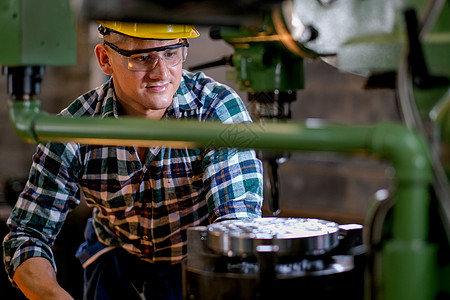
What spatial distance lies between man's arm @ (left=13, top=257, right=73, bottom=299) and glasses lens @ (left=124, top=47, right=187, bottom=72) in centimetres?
56

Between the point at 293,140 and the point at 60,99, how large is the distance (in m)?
4.19

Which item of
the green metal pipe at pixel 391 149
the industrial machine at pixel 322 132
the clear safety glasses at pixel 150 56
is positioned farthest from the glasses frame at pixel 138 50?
the green metal pipe at pixel 391 149

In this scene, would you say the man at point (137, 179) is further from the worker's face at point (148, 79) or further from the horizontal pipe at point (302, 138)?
the horizontal pipe at point (302, 138)

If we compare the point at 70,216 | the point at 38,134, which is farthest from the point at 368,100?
the point at 38,134

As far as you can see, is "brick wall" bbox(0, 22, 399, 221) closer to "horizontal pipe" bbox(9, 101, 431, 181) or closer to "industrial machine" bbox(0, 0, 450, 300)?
"industrial machine" bbox(0, 0, 450, 300)

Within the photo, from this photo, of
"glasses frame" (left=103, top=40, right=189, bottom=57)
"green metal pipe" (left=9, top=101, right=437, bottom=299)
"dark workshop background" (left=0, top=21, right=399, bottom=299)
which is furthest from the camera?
"dark workshop background" (left=0, top=21, right=399, bottom=299)

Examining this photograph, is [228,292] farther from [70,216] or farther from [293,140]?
[70,216]

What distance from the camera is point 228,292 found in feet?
3.55

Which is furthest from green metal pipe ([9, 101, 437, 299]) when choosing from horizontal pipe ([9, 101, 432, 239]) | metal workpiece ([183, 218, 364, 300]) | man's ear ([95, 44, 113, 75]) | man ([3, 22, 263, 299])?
man's ear ([95, 44, 113, 75])

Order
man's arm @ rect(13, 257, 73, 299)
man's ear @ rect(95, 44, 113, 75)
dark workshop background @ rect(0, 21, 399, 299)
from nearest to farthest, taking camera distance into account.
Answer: man's arm @ rect(13, 257, 73, 299) < man's ear @ rect(95, 44, 113, 75) < dark workshop background @ rect(0, 21, 399, 299)

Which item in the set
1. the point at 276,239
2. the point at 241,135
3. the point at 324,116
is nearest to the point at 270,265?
the point at 276,239

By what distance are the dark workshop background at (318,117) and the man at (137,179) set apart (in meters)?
1.48

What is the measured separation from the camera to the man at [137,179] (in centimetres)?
178

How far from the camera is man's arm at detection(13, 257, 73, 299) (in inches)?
66.6
